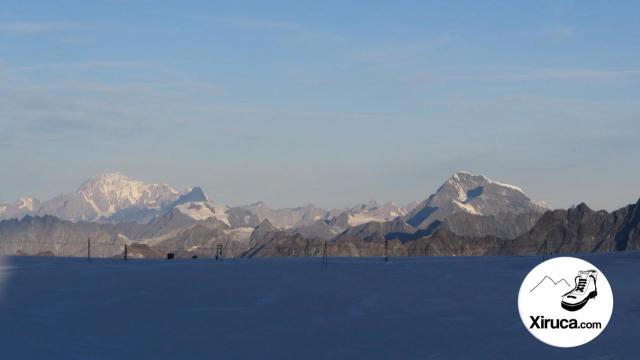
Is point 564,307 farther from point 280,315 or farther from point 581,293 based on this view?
point 280,315

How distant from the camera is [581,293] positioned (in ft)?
108

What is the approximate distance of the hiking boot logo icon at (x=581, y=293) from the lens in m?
32.0

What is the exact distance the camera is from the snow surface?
106 ft

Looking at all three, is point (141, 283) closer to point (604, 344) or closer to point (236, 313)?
point (236, 313)

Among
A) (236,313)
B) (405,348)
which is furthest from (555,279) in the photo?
(236,313)

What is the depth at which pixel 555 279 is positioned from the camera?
112 ft

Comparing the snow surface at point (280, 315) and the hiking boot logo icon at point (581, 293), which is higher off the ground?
the hiking boot logo icon at point (581, 293)

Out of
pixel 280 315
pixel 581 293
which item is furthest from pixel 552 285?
pixel 280 315

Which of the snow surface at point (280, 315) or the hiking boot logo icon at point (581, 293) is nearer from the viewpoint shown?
the hiking boot logo icon at point (581, 293)

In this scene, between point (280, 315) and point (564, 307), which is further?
point (280, 315)

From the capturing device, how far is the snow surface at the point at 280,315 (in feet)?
106

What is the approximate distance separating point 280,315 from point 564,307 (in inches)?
491

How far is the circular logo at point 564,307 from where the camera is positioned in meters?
31.9

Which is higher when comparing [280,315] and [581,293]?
[581,293]
